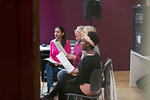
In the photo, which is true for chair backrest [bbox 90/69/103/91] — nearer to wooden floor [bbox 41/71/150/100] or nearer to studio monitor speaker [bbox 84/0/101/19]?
wooden floor [bbox 41/71/150/100]

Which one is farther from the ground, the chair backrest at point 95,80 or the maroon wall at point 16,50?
the maroon wall at point 16,50

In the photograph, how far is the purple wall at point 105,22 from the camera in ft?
18.2

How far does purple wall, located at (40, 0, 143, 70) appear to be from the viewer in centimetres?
555

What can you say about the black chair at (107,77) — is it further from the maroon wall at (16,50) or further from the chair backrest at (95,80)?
the maroon wall at (16,50)

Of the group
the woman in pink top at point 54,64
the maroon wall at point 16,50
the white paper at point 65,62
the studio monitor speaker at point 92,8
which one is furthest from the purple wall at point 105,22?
the maroon wall at point 16,50

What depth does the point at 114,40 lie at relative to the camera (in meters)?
5.84

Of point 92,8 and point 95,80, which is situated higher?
point 92,8

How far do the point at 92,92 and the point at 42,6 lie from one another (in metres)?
3.05

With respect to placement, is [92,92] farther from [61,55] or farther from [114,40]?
[114,40]

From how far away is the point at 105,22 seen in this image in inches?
227

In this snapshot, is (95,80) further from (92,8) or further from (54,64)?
(92,8)

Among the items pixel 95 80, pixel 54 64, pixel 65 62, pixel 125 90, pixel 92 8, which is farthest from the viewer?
pixel 92 8

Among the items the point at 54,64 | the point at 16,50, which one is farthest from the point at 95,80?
the point at 16,50

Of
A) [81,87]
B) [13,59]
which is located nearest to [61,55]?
[81,87]
